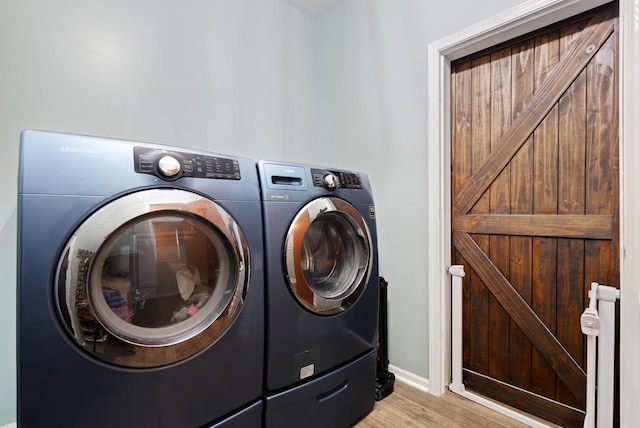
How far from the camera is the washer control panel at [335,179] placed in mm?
1319

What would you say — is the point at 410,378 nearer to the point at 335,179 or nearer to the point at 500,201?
the point at 500,201

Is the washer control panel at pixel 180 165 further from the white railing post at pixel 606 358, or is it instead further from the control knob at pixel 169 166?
the white railing post at pixel 606 358

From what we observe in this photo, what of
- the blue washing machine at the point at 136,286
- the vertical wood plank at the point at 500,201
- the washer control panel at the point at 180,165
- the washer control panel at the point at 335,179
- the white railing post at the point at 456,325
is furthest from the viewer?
the white railing post at the point at 456,325

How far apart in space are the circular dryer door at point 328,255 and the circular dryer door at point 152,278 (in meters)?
0.22

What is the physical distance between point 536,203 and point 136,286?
66.7 inches

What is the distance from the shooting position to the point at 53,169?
2.51 feet

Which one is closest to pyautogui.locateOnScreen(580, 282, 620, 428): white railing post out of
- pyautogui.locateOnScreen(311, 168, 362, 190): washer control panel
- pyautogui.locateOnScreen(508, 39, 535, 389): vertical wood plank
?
pyautogui.locateOnScreen(508, 39, 535, 389): vertical wood plank

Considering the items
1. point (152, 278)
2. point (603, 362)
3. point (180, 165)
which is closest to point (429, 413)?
point (603, 362)

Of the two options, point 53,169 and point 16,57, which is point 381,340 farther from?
point 16,57

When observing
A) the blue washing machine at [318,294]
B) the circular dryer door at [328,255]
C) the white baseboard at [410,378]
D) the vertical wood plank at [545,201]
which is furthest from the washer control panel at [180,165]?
the white baseboard at [410,378]

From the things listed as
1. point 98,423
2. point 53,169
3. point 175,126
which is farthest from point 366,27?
point 98,423

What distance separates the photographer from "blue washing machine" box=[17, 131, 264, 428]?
746mm

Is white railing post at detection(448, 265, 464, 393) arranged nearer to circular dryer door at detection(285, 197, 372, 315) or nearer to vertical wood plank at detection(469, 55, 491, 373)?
vertical wood plank at detection(469, 55, 491, 373)

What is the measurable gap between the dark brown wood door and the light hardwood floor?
0.15 metres
